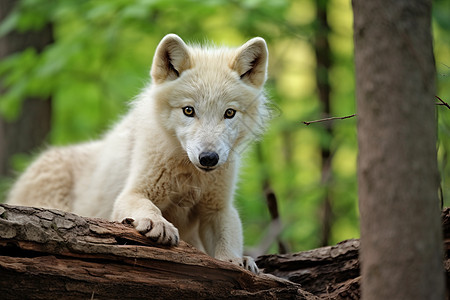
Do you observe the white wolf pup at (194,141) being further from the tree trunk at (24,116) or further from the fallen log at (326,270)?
the tree trunk at (24,116)

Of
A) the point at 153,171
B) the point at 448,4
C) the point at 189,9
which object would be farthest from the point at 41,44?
the point at 448,4

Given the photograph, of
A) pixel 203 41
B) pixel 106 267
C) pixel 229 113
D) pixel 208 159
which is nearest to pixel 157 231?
pixel 106 267

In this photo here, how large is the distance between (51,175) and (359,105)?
16.2 ft

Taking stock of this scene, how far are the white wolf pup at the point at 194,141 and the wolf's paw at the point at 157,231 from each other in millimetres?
357

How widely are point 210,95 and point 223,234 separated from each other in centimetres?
140

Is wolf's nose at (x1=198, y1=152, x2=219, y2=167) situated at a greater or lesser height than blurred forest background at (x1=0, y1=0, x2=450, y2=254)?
lesser

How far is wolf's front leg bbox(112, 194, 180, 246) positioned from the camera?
13.4ft

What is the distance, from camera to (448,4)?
915 centimetres

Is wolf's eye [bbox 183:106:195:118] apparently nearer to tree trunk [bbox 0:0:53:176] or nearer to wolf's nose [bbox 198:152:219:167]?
wolf's nose [bbox 198:152:219:167]

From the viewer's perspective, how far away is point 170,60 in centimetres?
533

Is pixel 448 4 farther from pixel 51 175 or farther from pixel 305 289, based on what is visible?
pixel 51 175

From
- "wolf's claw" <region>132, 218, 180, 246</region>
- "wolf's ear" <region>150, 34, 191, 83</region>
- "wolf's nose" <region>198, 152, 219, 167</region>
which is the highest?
"wolf's ear" <region>150, 34, 191, 83</region>

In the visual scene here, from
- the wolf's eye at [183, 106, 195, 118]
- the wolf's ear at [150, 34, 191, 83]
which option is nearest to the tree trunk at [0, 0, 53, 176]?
the wolf's ear at [150, 34, 191, 83]

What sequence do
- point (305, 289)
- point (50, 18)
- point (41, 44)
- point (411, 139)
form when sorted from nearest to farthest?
point (411, 139) → point (305, 289) → point (50, 18) → point (41, 44)
